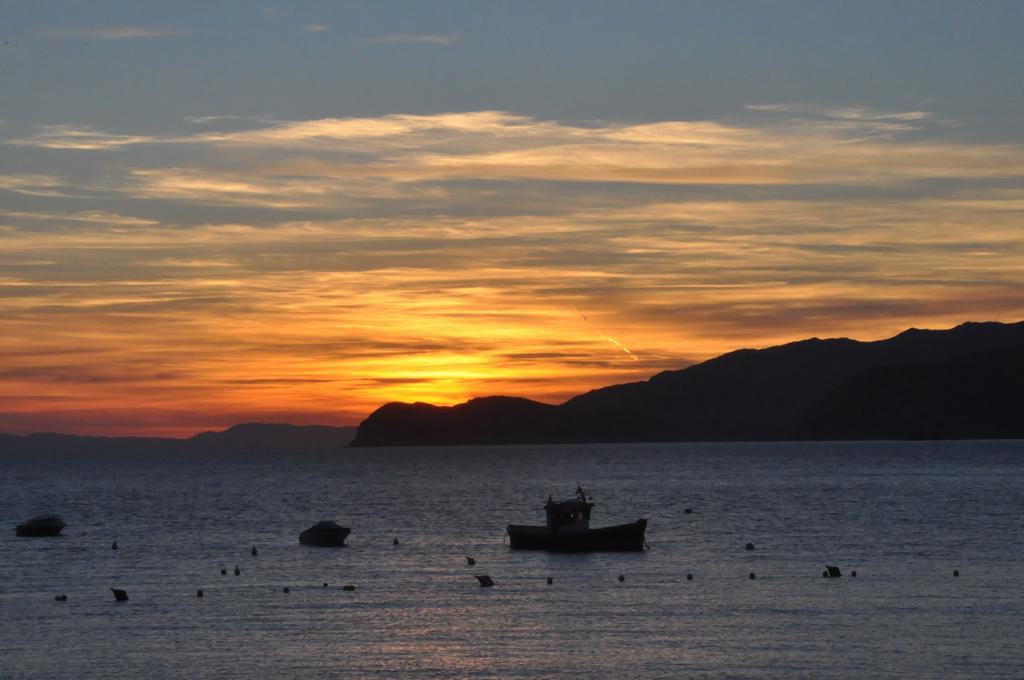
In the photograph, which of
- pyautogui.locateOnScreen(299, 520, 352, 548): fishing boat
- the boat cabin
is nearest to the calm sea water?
pyautogui.locateOnScreen(299, 520, 352, 548): fishing boat

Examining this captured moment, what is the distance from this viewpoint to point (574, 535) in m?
95.6

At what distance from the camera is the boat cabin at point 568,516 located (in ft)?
318

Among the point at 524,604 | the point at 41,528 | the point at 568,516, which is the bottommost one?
the point at 524,604

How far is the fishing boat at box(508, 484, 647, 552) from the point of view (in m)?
95.5

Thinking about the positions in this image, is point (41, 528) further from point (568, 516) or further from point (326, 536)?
point (568, 516)

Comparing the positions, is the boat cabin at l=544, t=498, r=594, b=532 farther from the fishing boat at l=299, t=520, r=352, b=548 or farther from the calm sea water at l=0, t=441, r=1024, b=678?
the fishing boat at l=299, t=520, r=352, b=548

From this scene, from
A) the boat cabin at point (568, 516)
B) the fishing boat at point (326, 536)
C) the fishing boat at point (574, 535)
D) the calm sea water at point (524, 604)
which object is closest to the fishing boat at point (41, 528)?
the calm sea water at point (524, 604)

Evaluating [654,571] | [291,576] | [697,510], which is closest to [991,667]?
[654,571]

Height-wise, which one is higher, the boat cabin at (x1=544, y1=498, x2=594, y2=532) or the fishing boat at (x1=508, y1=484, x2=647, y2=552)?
the boat cabin at (x1=544, y1=498, x2=594, y2=532)

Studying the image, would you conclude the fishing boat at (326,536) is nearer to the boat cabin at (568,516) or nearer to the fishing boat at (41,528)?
the boat cabin at (568,516)

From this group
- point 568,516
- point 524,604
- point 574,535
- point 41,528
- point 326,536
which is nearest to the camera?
point 524,604

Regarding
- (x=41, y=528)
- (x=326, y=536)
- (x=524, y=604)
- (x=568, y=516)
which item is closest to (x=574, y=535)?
(x=568, y=516)

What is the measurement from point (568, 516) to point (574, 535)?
2.14 m

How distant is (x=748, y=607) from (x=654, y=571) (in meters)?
18.2
